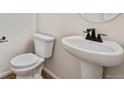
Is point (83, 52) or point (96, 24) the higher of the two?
point (96, 24)

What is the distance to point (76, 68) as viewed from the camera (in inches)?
67.2

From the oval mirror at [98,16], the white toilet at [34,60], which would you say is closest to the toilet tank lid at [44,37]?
the white toilet at [34,60]

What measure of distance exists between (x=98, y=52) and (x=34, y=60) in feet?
3.08

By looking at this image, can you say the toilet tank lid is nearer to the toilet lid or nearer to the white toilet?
the white toilet

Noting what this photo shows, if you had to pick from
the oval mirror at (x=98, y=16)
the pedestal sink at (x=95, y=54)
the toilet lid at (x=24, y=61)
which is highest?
the oval mirror at (x=98, y=16)

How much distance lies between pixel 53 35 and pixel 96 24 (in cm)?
65

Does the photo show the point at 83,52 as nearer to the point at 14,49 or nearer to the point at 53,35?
the point at 53,35

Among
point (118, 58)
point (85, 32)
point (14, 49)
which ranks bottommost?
point (14, 49)

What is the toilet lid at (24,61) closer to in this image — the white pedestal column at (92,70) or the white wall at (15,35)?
the white wall at (15,35)

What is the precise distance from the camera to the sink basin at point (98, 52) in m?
1.06

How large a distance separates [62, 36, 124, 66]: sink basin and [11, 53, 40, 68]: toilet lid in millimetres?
564

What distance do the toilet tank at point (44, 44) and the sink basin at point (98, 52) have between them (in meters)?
0.40

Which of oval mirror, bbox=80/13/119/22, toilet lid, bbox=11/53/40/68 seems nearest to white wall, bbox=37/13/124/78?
oval mirror, bbox=80/13/119/22
